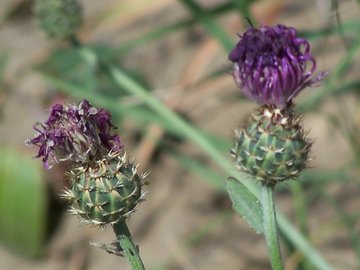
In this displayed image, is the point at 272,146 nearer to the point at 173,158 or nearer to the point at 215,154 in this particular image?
the point at 215,154

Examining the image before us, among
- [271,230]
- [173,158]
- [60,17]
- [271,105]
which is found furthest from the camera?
[173,158]

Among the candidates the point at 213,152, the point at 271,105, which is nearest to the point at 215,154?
the point at 213,152

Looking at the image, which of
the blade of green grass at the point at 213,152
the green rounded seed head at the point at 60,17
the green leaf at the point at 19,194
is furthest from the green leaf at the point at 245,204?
the green leaf at the point at 19,194

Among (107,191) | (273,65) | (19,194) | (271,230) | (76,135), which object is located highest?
(19,194)

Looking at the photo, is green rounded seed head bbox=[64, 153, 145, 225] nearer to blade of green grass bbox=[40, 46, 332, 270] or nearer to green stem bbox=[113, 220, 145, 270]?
green stem bbox=[113, 220, 145, 270]

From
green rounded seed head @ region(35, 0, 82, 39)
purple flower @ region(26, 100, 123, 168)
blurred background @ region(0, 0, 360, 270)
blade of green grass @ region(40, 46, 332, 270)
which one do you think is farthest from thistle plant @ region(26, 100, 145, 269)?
blurred background @ region(0, 0, 360, 270)

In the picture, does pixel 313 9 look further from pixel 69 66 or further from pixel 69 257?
pixel 69 257

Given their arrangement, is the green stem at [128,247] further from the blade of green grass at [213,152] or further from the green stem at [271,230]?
the blade of green grass at [213,152]

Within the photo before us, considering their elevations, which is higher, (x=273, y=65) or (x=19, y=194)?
(x=19, y=194)

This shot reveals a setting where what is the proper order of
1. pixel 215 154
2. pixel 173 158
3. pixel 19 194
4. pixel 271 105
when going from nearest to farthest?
pixel 271 105, pixel 215 154, pixel 19 194, pixel 173 158
